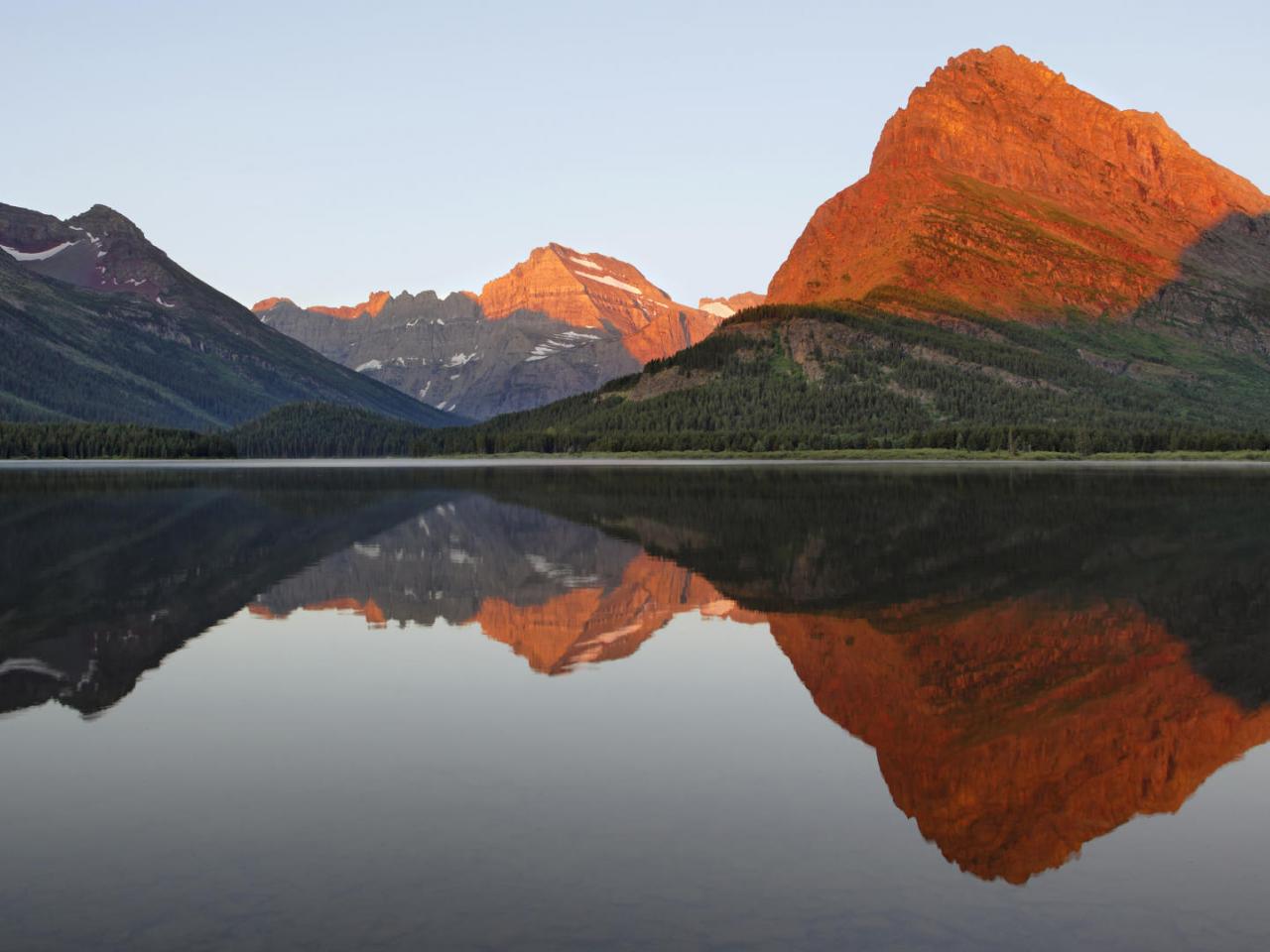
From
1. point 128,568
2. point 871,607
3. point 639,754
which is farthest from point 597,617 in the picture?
point 128,568

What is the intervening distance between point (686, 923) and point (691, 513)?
8159cm

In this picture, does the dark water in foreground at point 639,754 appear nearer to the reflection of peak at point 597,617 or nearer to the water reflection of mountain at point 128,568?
the reflection of peak at point 597,617

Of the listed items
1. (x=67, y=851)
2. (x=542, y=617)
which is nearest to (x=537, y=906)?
(x=67, y=851)

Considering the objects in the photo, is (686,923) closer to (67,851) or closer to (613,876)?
(613,876)

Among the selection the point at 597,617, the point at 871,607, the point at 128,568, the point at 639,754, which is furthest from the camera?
the point at 128,568

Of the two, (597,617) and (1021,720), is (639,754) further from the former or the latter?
(597,617)

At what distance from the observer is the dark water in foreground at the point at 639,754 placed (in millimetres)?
17734

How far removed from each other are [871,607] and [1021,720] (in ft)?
55.9

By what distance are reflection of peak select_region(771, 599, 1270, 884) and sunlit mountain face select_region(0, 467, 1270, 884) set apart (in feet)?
0.30

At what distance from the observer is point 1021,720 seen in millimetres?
29141

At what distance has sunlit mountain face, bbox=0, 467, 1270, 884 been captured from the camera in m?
25.9

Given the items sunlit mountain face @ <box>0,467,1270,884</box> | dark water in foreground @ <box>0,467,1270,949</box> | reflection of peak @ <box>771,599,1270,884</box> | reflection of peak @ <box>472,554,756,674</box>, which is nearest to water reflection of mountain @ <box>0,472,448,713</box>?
sunlit mountain face @ <box>0,467,1270,884</box>

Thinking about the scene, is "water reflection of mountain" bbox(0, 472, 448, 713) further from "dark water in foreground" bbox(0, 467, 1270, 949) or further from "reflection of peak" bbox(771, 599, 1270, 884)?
"reflection of peak" bbox(771, 599, 1270, 884)

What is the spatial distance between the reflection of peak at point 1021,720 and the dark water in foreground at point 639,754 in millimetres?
132
